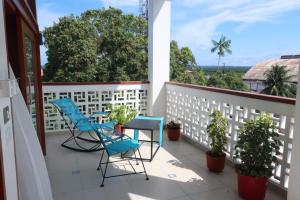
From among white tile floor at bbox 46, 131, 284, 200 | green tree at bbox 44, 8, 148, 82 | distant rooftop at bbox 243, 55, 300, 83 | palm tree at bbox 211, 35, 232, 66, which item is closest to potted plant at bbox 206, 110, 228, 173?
white tile floor at bbox 46, 131, 284, 200

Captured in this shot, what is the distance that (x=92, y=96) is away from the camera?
16.8 ft

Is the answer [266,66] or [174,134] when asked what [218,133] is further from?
[266,66]

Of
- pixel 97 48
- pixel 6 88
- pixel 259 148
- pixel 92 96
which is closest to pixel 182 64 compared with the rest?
pixel 97 48

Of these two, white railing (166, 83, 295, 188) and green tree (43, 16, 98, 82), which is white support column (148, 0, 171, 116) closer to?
white railing (166, 83, 295, 188)

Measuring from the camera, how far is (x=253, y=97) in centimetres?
296

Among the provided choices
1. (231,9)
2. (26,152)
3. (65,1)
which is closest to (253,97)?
(26,152)

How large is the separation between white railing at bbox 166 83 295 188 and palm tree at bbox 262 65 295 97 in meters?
28.6

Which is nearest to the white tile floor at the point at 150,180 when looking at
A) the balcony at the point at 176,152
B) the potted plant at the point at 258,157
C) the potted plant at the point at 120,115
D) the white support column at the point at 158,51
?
the balcony at the point at 176,152

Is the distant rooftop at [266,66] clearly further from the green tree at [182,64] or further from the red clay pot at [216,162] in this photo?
the red clay pot at [216,162]

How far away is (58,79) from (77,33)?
2347 millimetres

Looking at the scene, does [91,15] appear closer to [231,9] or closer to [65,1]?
[65,1]

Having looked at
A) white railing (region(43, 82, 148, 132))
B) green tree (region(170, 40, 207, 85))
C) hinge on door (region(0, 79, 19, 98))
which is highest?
green tree (region(170, 40, 207, 85))

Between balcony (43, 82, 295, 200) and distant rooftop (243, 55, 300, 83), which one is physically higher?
distant rooftop (243, 55, 300, 83)

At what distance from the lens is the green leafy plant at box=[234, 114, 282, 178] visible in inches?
95.8
